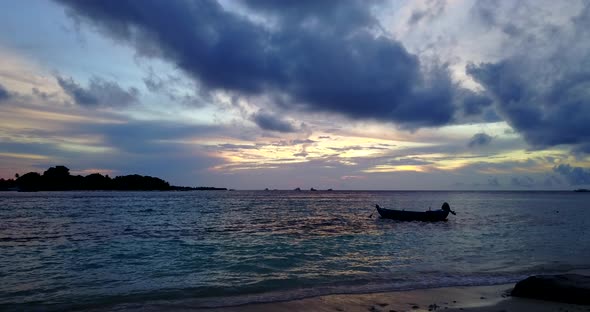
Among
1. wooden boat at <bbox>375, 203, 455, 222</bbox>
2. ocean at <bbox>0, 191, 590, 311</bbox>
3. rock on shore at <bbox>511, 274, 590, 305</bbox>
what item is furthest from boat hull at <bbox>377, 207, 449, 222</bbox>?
rock on shore at <bbox>511, 274, 590, 305</bbox>

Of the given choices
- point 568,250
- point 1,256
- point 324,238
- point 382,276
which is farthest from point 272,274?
point 568,250

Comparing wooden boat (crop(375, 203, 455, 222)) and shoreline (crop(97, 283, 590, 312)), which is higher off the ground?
wooden boat (crop(375, 203, 455, 222))

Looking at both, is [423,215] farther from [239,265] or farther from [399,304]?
[399,304]

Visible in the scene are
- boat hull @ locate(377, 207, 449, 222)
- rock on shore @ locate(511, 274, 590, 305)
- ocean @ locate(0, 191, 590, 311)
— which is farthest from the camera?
boat hull @ locate(377, 207, 449, 222)

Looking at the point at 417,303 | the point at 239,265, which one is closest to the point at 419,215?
the point at 239,265

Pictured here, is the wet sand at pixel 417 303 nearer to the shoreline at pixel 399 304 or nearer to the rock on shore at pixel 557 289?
the shoreline at pixel 399 304

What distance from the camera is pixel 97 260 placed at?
802 inches

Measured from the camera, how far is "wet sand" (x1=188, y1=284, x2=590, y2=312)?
37.6 ft

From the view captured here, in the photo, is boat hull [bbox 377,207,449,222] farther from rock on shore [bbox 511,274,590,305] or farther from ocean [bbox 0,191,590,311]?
rock on shore [bbox 511,274,590,305]

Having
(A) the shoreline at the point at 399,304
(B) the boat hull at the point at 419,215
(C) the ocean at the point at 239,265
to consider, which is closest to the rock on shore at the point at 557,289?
(A) the shoreline at the point at 399,304

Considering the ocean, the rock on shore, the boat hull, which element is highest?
the boat hull

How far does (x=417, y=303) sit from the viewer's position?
12109 millimetres

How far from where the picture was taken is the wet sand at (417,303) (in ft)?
37.6

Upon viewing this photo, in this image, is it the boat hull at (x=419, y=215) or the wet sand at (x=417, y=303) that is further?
the boat hull at (x=419, y=215)
